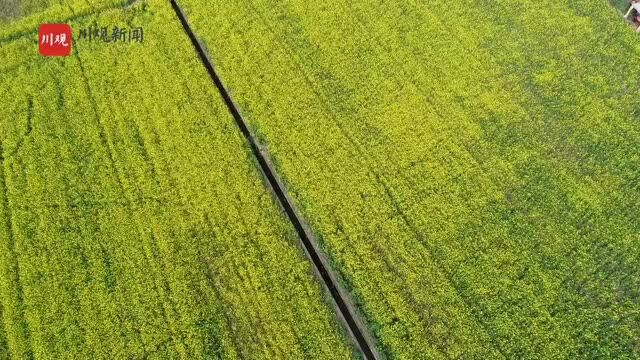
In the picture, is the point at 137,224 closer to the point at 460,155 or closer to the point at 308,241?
the point at 308,241

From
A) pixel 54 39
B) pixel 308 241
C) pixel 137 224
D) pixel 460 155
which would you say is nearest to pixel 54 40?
pixel 54 39

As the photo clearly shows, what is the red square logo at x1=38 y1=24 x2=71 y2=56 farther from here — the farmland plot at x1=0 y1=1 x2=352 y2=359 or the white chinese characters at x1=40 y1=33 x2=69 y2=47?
the farmland plot at x1=0 y1=1 x2=352 y2=359

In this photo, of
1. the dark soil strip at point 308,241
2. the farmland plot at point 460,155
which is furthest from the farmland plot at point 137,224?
the farmland plot at point 460,155

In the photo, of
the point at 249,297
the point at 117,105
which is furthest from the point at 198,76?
the point at 249,297

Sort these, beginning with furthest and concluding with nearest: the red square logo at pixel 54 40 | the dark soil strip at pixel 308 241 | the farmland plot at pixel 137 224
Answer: the red square logo at pixel 54 40, the dark soil strip at pixel 308 241, the farmland plot at pixel 137 224

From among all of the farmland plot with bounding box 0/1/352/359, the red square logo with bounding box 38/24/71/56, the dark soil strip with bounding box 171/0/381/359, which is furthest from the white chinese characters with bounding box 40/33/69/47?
the dark soil strip with bounding box 171/0/381/359

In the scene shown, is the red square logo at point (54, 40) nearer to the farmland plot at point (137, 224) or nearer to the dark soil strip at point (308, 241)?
the farmland plot at point (137, 224)
